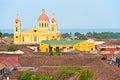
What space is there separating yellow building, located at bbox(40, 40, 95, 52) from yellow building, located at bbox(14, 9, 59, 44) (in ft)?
25.8

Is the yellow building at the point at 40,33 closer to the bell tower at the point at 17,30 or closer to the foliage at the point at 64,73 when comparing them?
the bell tower at the point at 17,30

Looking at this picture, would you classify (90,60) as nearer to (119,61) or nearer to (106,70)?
(119,61)

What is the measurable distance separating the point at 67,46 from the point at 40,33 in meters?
10.3

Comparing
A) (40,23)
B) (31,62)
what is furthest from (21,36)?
(31,62)

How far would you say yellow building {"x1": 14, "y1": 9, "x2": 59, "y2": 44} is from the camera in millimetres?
80188

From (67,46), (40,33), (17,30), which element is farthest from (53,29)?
(67,46)

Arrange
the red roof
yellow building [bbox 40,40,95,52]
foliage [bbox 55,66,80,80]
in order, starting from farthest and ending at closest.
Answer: yellow building [bbox 40,40,95,52] < the red roof < foliage [bbox 55,66,80,80]

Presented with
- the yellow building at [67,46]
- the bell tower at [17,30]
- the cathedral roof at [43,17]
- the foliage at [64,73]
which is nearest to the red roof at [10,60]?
the foliage at [64,73]

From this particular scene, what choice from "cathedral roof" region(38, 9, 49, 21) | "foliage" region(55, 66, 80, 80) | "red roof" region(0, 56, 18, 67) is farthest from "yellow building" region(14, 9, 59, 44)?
"foliage" region(55, 66, 80, 80)

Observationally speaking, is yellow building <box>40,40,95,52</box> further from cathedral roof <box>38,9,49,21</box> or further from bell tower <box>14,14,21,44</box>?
bell tower <box>14,14,21,44</box>

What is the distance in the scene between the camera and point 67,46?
71312 mm

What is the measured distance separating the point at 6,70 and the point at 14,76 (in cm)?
336

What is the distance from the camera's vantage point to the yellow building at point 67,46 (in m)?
69.8

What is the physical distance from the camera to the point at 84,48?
70.4m
